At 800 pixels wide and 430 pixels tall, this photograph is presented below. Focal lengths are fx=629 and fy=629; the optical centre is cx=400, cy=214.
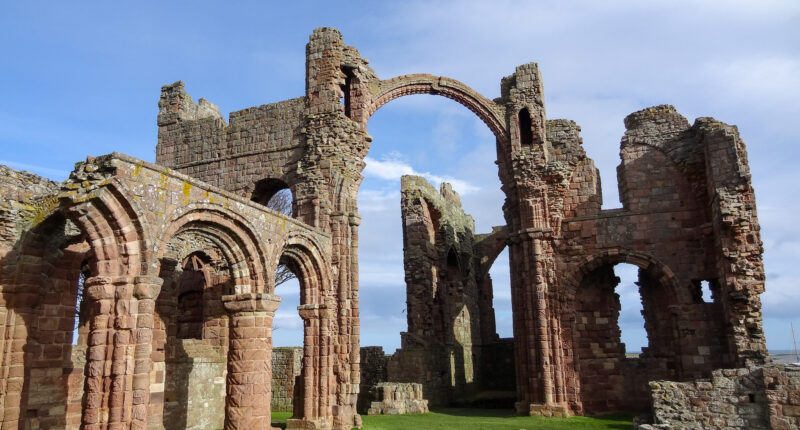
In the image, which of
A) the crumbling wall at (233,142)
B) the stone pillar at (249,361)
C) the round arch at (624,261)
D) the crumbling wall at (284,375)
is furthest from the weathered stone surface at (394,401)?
the crumbling wall at (233,142)

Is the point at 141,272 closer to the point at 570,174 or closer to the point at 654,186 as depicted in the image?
the point at 570,174

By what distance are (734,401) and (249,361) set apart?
360 inches

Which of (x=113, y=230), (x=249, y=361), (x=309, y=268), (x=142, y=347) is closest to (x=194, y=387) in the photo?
(x=249, y=361)

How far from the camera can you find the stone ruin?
10602 millimetres

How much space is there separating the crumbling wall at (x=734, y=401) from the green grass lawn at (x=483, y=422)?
1.62 m

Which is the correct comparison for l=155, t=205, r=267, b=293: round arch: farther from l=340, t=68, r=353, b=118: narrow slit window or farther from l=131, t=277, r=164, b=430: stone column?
l=340, t=68, r=353, b=118: narrow slit window

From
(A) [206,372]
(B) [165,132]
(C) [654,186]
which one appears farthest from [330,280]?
(C) [654,186]

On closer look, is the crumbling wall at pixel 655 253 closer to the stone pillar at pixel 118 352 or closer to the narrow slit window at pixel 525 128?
the narrow slit window at pixel 525 128

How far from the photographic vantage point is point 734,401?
39.3ft

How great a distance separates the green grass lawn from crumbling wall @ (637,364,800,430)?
5.32 ft

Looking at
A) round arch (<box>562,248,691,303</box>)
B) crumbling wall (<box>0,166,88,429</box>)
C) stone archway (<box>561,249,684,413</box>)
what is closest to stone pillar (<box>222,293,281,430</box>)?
crumbling wall (<box>0,166,88,429</box>)

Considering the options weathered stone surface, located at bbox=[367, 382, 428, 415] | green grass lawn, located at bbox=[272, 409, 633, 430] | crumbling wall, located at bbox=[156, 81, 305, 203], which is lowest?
green grass lawn, located at bbox=[272, 409, 633, 430]

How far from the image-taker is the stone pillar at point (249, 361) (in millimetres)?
11094

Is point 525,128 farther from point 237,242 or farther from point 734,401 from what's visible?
point 237,242
